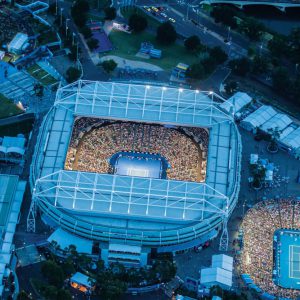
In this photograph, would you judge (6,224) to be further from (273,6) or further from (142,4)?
(273,6)

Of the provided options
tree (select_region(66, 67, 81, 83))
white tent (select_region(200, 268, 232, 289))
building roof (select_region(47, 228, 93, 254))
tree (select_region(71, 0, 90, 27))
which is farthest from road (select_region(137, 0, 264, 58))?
building roof (select_region(47, 228, 93, 254))

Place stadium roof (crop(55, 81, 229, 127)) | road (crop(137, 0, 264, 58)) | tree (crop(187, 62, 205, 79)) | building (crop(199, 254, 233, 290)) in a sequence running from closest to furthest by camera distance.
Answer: building (crop(199, 254, 233, 290))
stadium roof (crop(55, 81, 229, 127))
tree (crop(187, 62, 205, 79))
road (crop(137, 0, 264, 58))

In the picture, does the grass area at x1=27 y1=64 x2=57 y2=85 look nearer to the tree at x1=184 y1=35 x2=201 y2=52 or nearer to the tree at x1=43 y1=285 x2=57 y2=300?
the tree at x1=184 y1=35 x2=201 y2=52

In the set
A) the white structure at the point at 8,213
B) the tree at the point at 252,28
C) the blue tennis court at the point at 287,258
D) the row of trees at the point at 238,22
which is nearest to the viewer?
the white structure at the point at 8,213

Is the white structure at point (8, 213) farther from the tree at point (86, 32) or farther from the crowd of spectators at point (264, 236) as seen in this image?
the tree at point (86, 32)

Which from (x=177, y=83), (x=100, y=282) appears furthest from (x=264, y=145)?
(x=100, y=282)

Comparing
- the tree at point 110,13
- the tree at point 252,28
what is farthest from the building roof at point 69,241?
the tree at point 252,28
